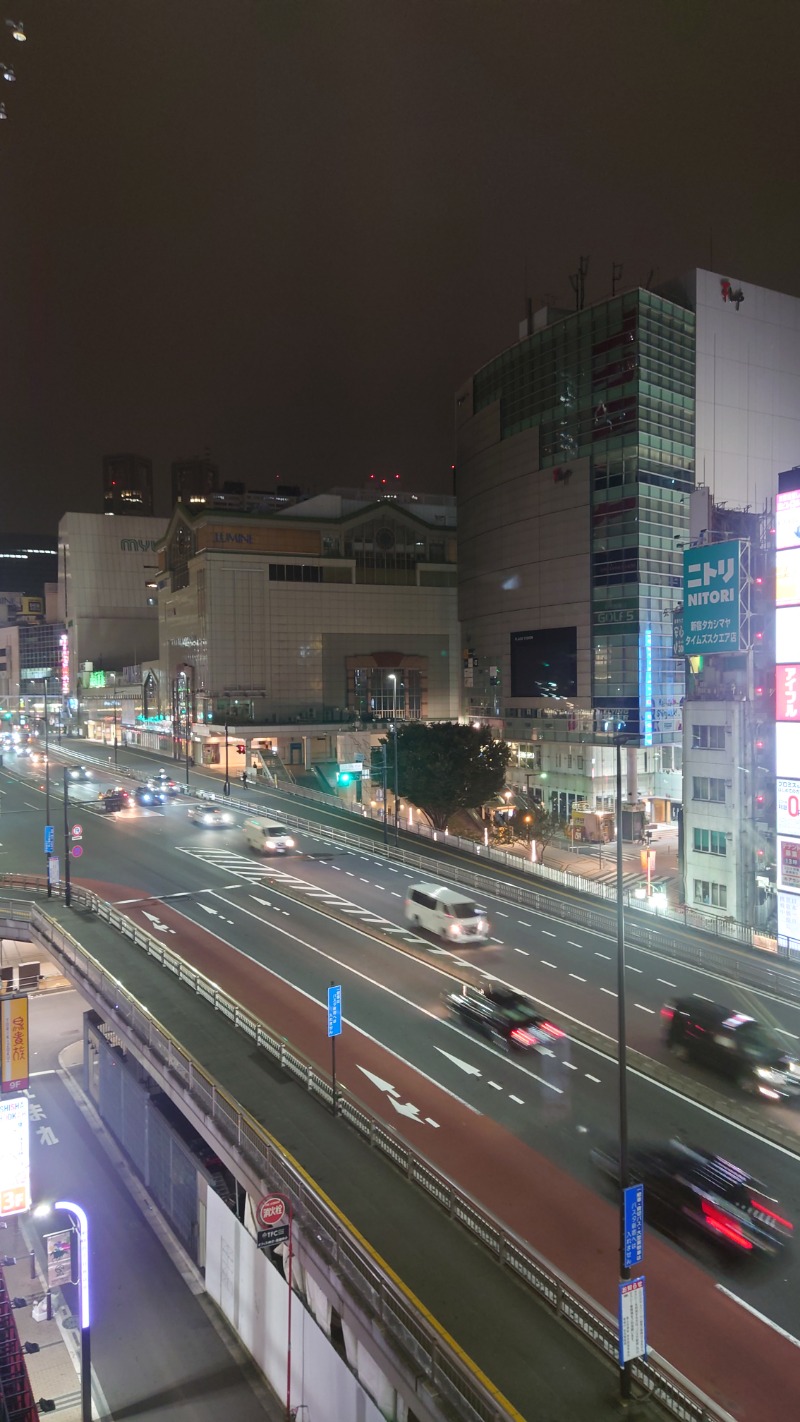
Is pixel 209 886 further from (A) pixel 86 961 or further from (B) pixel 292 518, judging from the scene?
(B) pixel 292 518

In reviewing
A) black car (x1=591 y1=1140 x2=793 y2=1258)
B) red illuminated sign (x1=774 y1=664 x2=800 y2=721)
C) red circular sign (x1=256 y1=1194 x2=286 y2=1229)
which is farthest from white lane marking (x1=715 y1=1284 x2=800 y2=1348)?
red illuminated sign (x1=774 y1=664 x2=800 y2=721)

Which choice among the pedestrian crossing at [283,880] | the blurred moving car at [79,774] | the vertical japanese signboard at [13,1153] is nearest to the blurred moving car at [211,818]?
the pedestrian crossing at [283,880]

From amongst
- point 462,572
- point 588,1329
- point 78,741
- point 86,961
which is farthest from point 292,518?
point 588,1329

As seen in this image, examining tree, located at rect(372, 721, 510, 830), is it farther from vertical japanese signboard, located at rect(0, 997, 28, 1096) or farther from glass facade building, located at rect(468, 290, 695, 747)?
vertical japanese signboard, located at rect(0, 997, 28, 1096)

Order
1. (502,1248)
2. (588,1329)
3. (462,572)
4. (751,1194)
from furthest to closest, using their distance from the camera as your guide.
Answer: (462,572), (751,1194), (502,1248), (588,1329)

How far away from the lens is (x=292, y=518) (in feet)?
318

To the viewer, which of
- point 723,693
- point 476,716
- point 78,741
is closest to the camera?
point 723,693

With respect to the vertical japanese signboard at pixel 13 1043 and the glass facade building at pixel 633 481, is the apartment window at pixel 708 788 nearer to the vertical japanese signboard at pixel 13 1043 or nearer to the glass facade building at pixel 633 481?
the glass facade building at pixel 633 481

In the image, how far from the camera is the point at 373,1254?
12969mm

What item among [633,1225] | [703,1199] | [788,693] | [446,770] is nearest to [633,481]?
[446,770]

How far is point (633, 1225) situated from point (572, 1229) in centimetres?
370

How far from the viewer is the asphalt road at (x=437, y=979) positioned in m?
18.0

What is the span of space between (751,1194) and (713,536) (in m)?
36.7

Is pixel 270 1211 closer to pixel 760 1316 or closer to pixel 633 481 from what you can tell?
pixel 760 1316
